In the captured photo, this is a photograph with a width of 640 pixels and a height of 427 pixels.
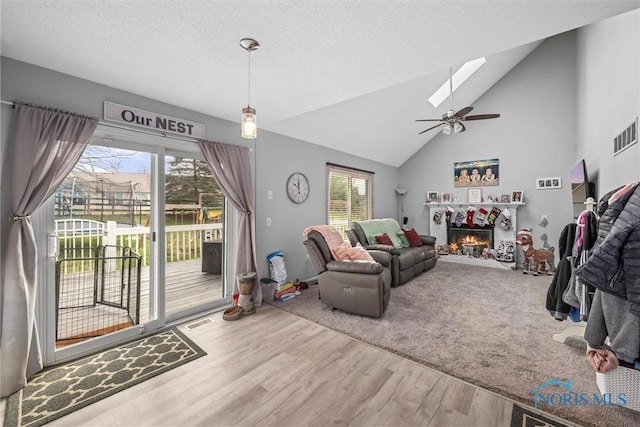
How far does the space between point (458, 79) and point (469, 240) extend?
142 inches

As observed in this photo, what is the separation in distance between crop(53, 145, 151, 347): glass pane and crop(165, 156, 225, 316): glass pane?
281mm

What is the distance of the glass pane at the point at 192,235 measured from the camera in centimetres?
301

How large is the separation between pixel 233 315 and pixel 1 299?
1845 millimetres

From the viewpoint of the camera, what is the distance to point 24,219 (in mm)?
1966

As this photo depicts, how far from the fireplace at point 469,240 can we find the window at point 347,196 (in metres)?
2.17

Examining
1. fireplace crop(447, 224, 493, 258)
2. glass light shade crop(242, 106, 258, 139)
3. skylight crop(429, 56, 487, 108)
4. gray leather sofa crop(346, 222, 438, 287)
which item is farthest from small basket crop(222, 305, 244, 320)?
fireplace crop(447, 224, 493, 258)

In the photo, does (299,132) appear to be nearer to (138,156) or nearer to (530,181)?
(138,156)

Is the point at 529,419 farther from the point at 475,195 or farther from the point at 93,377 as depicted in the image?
the point at 475,195

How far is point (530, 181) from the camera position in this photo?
5.41 meters

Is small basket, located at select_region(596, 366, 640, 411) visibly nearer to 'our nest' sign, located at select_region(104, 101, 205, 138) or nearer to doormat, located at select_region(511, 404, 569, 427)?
doormat, located at select_region(511, 404, 569, 427)

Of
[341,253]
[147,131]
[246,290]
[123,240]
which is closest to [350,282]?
[341,253]

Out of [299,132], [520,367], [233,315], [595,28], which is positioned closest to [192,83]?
[299,132]

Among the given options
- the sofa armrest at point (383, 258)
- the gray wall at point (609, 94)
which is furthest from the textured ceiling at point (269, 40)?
the sofa armrest at point (383, 258)

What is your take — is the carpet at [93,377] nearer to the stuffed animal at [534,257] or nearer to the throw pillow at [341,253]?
the throw pillow at [341,253]
